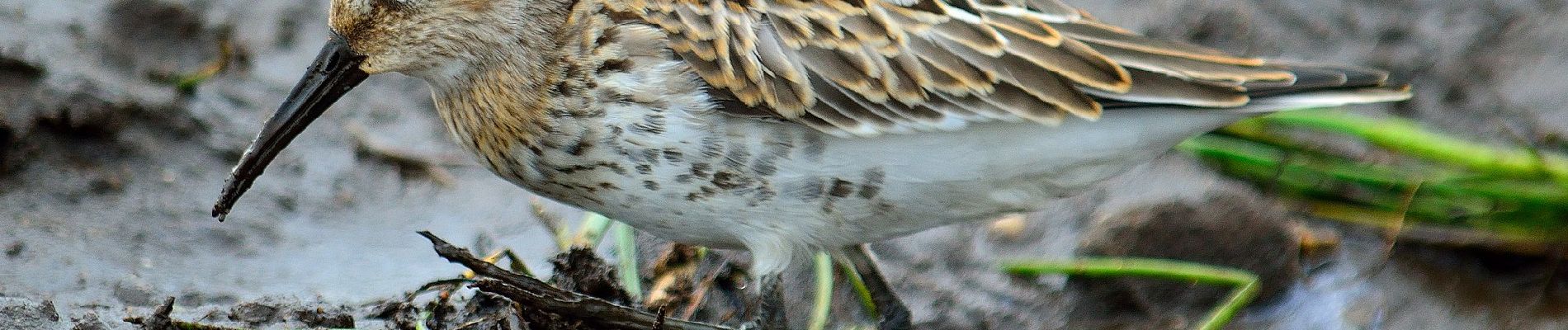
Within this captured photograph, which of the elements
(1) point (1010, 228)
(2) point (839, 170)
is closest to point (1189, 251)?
(1) point (1010, 228)

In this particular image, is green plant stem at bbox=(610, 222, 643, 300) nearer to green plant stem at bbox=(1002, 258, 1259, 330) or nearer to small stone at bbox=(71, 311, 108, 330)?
green plant stem at bbox=(1002, 258, 1259, 330)

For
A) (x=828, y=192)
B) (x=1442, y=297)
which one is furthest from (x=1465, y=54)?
(x=828, y=192)

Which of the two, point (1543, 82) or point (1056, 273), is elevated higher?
point (1543, 82)

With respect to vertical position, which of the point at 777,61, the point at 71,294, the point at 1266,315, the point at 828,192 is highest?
the point at 777,61

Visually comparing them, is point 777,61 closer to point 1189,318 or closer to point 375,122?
point 1189,318

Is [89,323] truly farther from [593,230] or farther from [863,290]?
[863,290]

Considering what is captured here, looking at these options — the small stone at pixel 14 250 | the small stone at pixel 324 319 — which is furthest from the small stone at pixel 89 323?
the small stone at pixel 14 250

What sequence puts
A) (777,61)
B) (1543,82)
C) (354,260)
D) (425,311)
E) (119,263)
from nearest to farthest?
1. (777,61)
2. (425,311)
3. (119,263)
4. (354,260)
5. (1543,82)

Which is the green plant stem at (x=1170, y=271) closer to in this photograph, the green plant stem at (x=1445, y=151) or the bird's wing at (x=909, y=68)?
the green plant stem at (x=1445, y=151)
